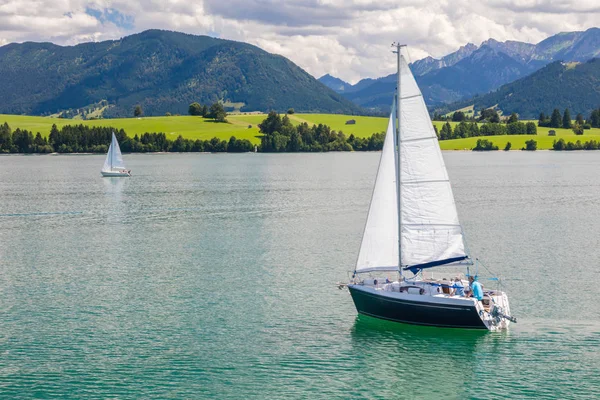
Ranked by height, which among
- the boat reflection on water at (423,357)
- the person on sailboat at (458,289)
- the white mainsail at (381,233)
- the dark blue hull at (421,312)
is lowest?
the boat reflection on water at (423,357)

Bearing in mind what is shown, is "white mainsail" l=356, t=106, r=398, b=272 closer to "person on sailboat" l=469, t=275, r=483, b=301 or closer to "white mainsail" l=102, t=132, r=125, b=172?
"person on sailboat" l=469, t=275, r=483, b=301

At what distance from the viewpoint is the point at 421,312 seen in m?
41.0

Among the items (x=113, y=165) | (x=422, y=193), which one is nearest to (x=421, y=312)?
(x=422, y=193)

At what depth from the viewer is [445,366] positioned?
3728cm

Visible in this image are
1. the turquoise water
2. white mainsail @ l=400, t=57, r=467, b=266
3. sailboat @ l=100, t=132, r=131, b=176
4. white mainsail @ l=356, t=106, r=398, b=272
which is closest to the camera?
the turquoise water

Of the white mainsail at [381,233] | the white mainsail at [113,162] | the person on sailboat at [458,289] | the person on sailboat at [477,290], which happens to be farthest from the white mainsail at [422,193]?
the white mainsail at [113,162]

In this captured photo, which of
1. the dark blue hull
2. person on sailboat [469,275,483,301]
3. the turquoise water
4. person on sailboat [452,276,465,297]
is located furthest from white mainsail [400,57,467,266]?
the turquoise water

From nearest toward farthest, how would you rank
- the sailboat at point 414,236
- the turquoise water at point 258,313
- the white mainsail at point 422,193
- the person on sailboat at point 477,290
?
the turquoise water at point 258,313 → the person on sailboat at point 477,290 → the sailboat at point 414,236 → the white mainsail at point 422,193

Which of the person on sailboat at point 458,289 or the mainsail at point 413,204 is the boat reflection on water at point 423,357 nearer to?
the person on sailboat at point 458,289

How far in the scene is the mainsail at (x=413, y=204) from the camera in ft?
134

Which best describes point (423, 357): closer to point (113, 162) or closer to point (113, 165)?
point (113, 165)

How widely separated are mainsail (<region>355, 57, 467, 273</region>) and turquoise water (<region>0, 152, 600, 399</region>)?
421 cm

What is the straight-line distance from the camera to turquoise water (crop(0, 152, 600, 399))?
35219mm

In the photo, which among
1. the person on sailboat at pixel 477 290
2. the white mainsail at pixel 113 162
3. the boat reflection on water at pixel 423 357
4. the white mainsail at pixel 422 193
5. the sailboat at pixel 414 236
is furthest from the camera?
the white mainsail at pixel 113 162
